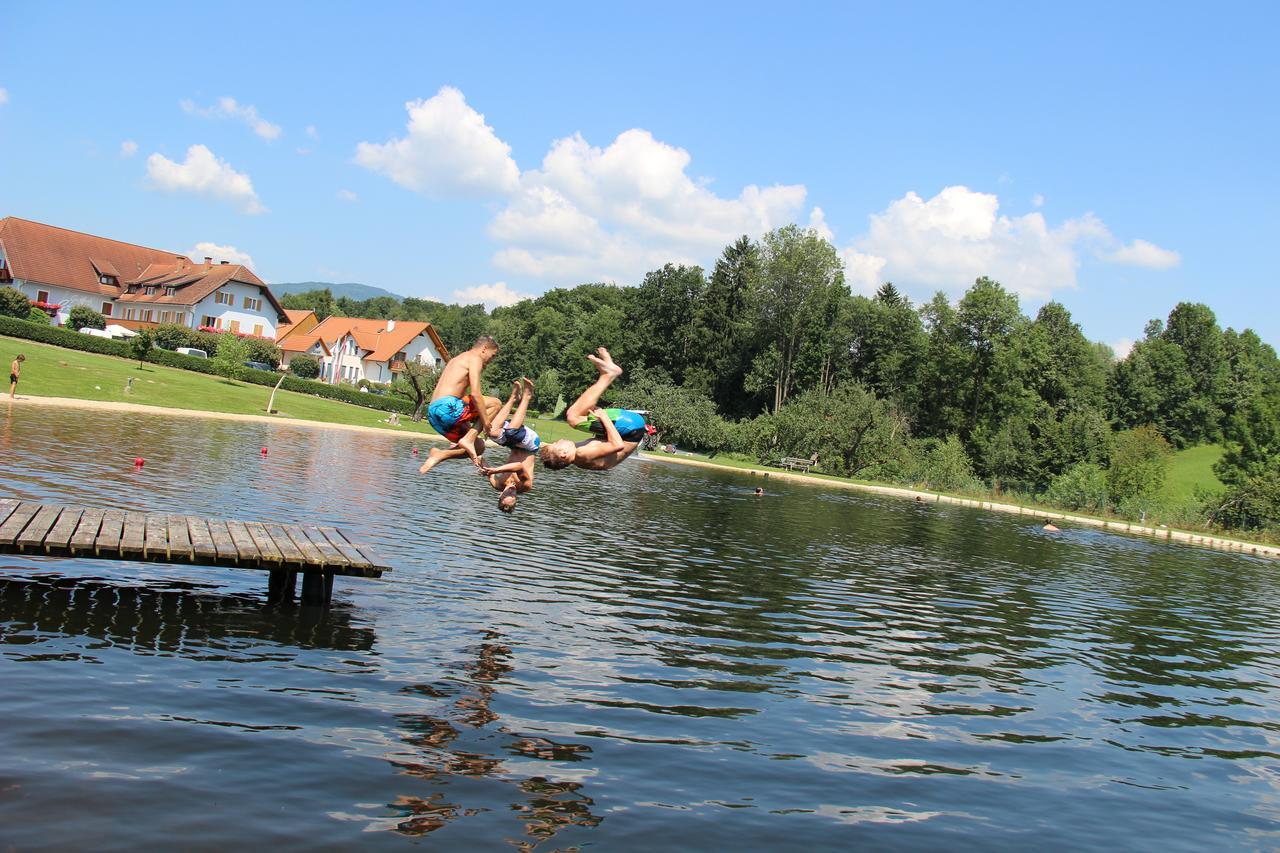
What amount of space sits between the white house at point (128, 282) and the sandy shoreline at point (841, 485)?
46481 mm

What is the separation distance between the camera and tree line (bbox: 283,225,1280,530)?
3519 inches

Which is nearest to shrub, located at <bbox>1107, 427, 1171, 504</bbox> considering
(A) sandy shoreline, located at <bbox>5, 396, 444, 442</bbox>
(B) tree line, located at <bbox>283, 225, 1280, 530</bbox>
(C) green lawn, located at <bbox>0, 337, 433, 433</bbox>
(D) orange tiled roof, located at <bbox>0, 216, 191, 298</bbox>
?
(B) tree line, located at <bbox>283, 225, 1280, 530</bbox>

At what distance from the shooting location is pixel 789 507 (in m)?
49.2

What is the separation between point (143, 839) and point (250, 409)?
61.0 metres

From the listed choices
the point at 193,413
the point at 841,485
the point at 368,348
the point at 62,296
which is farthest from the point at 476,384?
the point at 368,348

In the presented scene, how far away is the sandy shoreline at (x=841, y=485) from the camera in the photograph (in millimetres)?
51344

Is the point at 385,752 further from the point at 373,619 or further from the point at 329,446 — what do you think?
the point at 329,446

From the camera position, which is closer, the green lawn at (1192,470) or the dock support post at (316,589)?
the dock support post at (316,589)

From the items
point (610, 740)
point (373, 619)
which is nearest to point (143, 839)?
point (610, 740)

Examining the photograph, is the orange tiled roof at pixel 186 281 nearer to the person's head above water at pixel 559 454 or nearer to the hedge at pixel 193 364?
the hedge at pixel 193 364

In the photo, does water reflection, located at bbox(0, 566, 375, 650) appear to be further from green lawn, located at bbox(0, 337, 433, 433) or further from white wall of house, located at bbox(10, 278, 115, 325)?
white wall of house, located at bbox(10, 278, 115, 325)

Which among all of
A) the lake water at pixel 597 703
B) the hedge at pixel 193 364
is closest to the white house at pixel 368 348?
the hedge at pixel 193 364

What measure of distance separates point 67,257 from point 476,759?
111439 mm

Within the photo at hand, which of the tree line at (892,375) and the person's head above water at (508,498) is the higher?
the tree line at (892,375)
